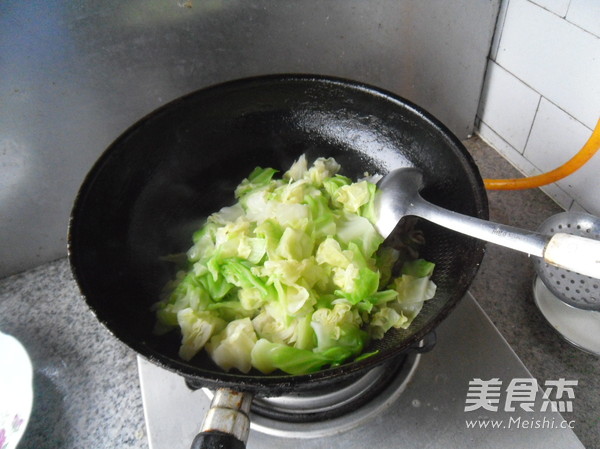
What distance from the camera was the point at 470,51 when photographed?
4.16ft

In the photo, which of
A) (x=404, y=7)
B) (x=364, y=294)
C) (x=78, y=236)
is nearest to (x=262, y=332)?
(x=364, y=294)

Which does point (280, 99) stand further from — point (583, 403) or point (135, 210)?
point (583, 403)

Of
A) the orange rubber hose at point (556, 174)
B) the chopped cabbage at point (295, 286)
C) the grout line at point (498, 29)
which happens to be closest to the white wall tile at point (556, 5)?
the grout line at point (498, 29)

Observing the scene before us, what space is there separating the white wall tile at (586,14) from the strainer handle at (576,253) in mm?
574

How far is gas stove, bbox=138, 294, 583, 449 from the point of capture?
84 centimetres

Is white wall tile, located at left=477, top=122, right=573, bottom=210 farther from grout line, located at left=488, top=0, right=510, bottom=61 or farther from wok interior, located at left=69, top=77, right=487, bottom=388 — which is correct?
wok interior, located at left=69, top=77, right=487, bottom=388

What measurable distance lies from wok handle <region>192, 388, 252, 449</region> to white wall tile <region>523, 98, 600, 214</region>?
96 cm

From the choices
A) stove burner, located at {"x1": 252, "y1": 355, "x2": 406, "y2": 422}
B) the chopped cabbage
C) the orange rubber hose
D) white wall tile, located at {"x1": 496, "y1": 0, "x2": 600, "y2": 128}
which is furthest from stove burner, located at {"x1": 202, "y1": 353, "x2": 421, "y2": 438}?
white wall tile, located at {"x1": 496, "y1": 0, "x2": 600, "y2": 128}

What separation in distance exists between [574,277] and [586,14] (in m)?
0.55

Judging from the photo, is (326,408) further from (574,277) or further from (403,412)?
A: (574,277)

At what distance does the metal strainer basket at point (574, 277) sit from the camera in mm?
941

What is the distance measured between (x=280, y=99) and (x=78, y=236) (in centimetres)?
52

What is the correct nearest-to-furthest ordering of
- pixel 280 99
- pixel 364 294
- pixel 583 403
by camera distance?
1. pixel 364 294
2. pixel 583 403
3. pixel 280 99

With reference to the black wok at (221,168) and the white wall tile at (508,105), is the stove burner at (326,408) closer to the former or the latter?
the black wok at (221,168)
